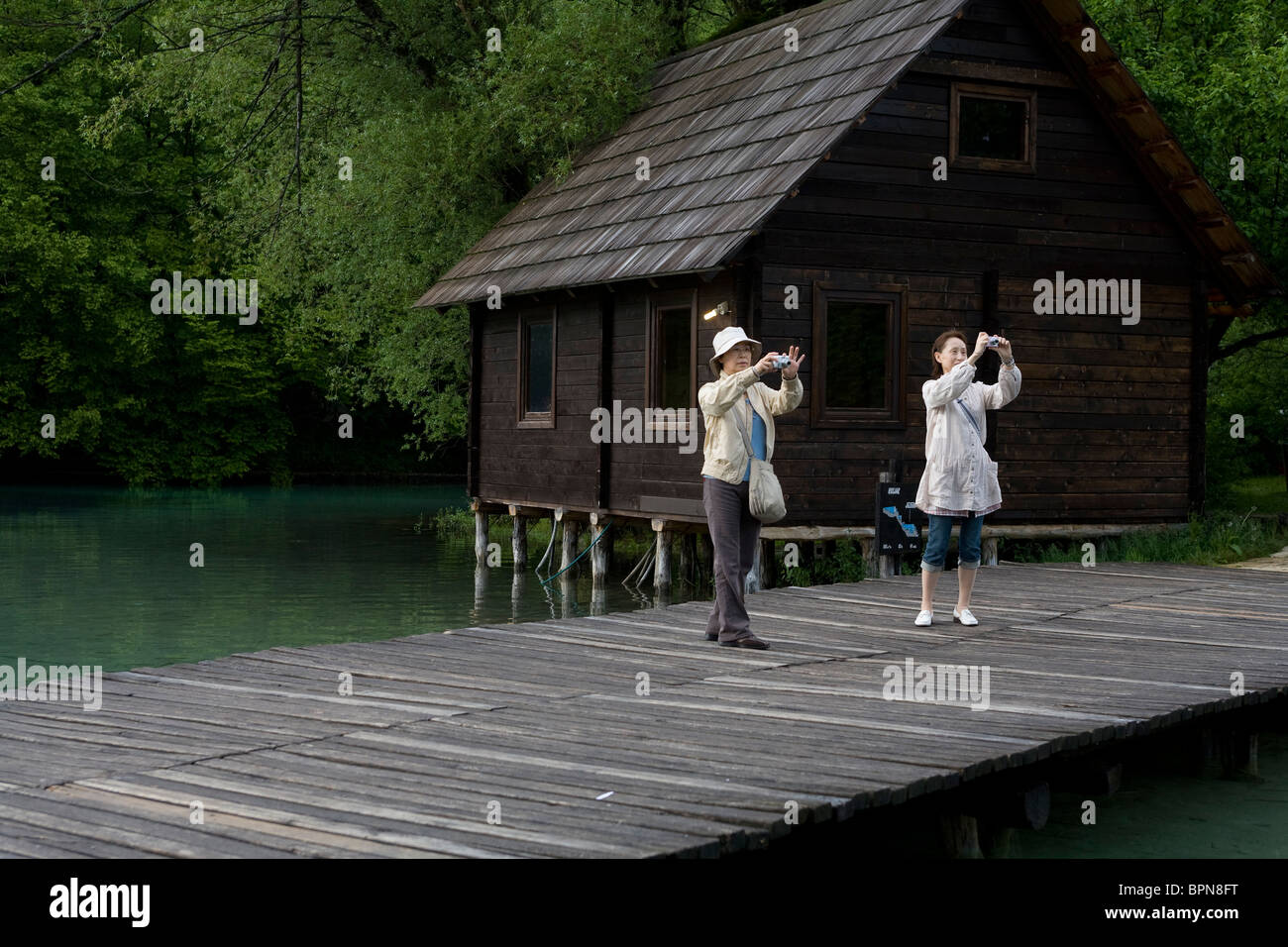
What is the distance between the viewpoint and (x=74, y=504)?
41812mm

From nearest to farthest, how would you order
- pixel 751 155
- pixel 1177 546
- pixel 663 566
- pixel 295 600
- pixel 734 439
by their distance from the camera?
pixel 734 439
pixel 751 155
pixel 1177 546
pixel 663 566
pixel 295 600

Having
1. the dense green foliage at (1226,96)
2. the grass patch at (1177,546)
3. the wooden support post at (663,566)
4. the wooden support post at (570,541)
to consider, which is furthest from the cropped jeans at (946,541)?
the dense green foliage at (1226,96)

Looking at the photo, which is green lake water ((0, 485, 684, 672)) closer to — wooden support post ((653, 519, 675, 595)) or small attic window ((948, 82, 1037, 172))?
wooden support post ((653, 519, 675, 595))

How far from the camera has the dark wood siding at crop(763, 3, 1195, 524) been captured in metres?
18.6

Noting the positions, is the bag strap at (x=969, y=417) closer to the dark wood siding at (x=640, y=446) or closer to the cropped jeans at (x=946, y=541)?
the cropped jeans at (x=946, y=541)

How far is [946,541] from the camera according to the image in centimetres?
1247

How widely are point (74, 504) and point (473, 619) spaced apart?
78.7 ft

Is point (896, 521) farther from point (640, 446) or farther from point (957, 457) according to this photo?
point (957, 457)

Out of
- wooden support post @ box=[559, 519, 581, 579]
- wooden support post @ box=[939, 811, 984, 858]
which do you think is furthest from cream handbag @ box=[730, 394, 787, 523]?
wooden support post @ box=[559, 519, 581, 579]

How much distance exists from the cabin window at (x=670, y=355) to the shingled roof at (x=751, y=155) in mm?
752

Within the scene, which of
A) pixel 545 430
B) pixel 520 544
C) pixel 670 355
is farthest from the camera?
pixel 520 544

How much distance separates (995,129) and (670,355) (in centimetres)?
475

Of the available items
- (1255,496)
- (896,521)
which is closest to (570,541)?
(896,521)

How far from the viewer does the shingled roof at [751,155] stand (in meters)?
18.5
